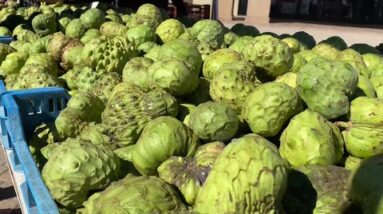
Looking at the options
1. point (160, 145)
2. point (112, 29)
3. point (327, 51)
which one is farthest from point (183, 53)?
point (112, 29)

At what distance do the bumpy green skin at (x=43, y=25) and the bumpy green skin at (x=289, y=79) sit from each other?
3.07 metres

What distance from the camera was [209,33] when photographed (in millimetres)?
3598

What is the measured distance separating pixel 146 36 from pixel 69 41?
81 centimetres

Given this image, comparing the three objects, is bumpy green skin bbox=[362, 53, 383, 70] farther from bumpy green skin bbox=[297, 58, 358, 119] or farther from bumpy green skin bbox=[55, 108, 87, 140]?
bumpy green skin bbox=[55, 108, 87, 140]

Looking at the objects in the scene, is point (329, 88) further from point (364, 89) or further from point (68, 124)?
point (68, 124)

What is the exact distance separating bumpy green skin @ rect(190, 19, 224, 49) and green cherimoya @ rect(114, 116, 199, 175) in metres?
1.49

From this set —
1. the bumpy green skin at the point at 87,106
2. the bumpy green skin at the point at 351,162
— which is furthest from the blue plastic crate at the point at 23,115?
the bumpy green skin at the point at 351,162

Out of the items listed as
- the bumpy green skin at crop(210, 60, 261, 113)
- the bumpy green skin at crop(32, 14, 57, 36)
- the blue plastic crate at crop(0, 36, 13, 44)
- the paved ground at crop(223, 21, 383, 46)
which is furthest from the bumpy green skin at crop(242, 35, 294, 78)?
the paved ground at crop(223, 21, 383, 46)

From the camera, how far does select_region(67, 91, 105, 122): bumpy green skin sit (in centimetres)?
267

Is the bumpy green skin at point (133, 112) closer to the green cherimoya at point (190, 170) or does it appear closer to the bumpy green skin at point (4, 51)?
the green cherimoya at point (190, 170)

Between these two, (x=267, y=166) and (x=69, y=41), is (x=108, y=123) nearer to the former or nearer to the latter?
(x=267, y=166)

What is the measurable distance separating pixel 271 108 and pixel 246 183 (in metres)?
0.72

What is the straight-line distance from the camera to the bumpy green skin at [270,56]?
2.65 m

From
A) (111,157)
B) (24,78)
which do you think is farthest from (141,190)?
(24,78)
